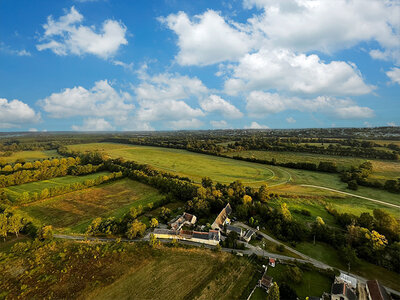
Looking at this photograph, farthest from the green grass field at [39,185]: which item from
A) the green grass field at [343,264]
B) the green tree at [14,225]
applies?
the green grass field at [343,264]

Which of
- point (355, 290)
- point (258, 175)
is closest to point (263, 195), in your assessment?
point (355, 290)

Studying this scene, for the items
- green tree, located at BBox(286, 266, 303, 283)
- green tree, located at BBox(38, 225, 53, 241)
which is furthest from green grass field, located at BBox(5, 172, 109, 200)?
green tree, located at BBox(286, 266, 303, 283)

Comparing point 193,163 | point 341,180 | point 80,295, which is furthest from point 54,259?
point 341,180

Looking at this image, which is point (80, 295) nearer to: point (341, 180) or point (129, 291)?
point (129, 291)

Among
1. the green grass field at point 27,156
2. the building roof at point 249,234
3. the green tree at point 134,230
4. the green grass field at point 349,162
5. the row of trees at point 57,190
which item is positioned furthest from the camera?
the green grass field at point 27,156

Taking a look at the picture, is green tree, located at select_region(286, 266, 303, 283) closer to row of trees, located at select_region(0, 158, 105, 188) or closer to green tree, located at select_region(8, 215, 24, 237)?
green tree, located at select_region(8, 215, 24, 237)

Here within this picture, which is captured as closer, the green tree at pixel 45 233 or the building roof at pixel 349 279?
the building roof at pixel 349 279

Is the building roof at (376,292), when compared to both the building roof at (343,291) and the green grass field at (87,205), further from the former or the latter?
the green grass field at (87,205)
